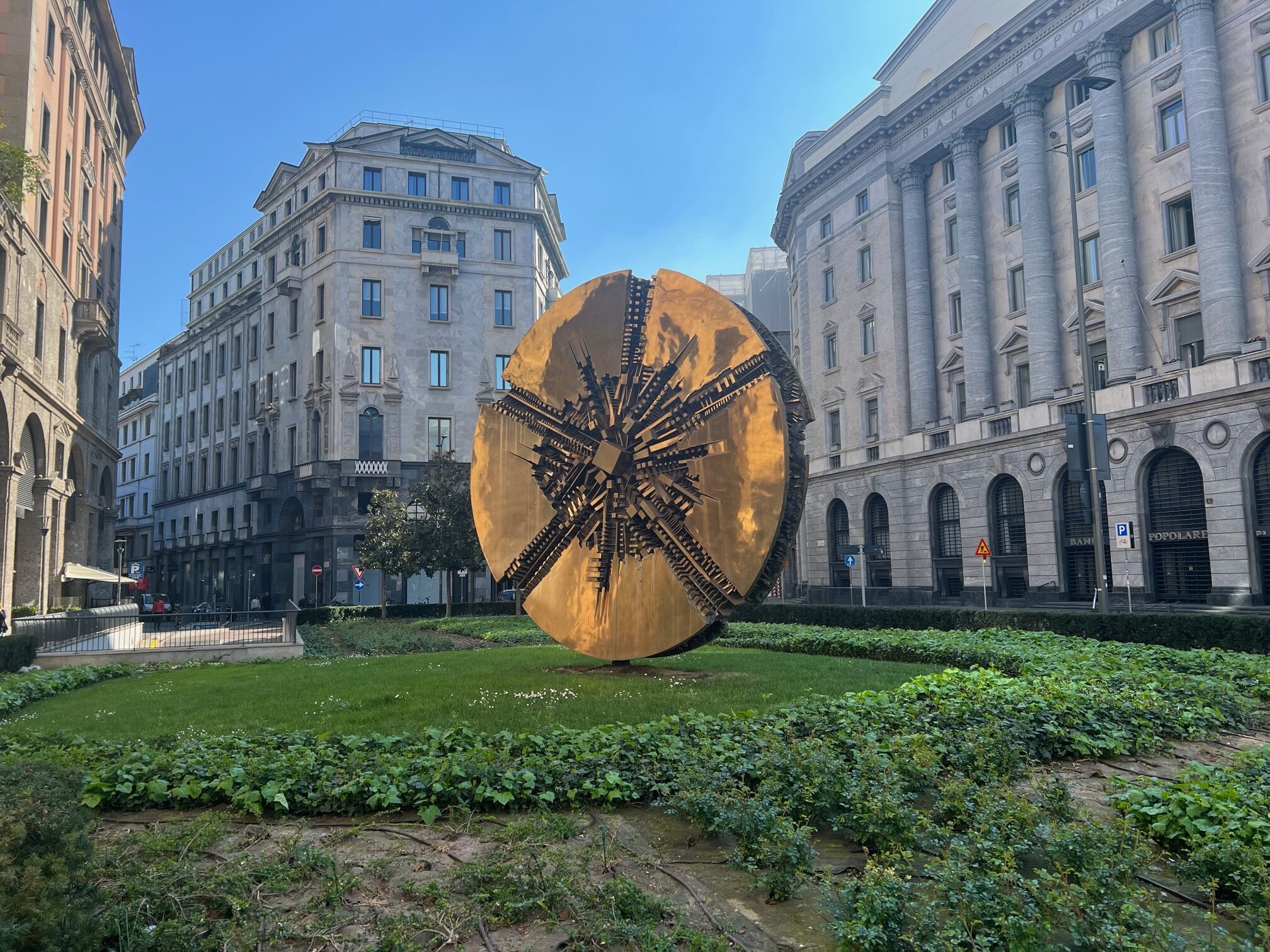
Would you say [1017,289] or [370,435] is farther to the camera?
[370,435]

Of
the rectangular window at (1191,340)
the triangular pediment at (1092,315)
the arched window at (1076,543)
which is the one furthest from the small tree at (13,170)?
the rectangular window at (1191,340)

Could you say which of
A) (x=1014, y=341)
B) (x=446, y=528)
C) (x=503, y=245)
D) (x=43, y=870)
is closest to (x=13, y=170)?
(x=446, y=528)

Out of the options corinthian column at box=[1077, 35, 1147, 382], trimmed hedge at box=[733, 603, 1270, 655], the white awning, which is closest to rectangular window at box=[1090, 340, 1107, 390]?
corinthian column at box=[1077, 35, 1147, 382]

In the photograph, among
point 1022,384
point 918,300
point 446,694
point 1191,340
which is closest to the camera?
point 446,694

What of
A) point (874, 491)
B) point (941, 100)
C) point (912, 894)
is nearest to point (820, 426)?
point (874, 491)

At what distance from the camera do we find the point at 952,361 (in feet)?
151

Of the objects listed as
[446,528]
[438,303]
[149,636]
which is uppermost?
[438,303]

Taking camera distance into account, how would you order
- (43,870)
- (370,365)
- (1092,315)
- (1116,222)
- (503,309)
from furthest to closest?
(503,309), (370,365), (1092,315), (1116,222), (43,870)

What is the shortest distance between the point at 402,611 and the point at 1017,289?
33.7m

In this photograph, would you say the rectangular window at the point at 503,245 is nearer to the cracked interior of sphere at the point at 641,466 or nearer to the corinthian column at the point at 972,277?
the corinthian column at the point at 972,277

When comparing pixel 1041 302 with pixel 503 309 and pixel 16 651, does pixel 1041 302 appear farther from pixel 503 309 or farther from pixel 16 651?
pixel 16 651

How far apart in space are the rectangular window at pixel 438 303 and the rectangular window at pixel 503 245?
4.64 meters

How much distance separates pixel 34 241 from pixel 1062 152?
44608 mm

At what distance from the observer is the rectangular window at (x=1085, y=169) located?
39.1 meters
